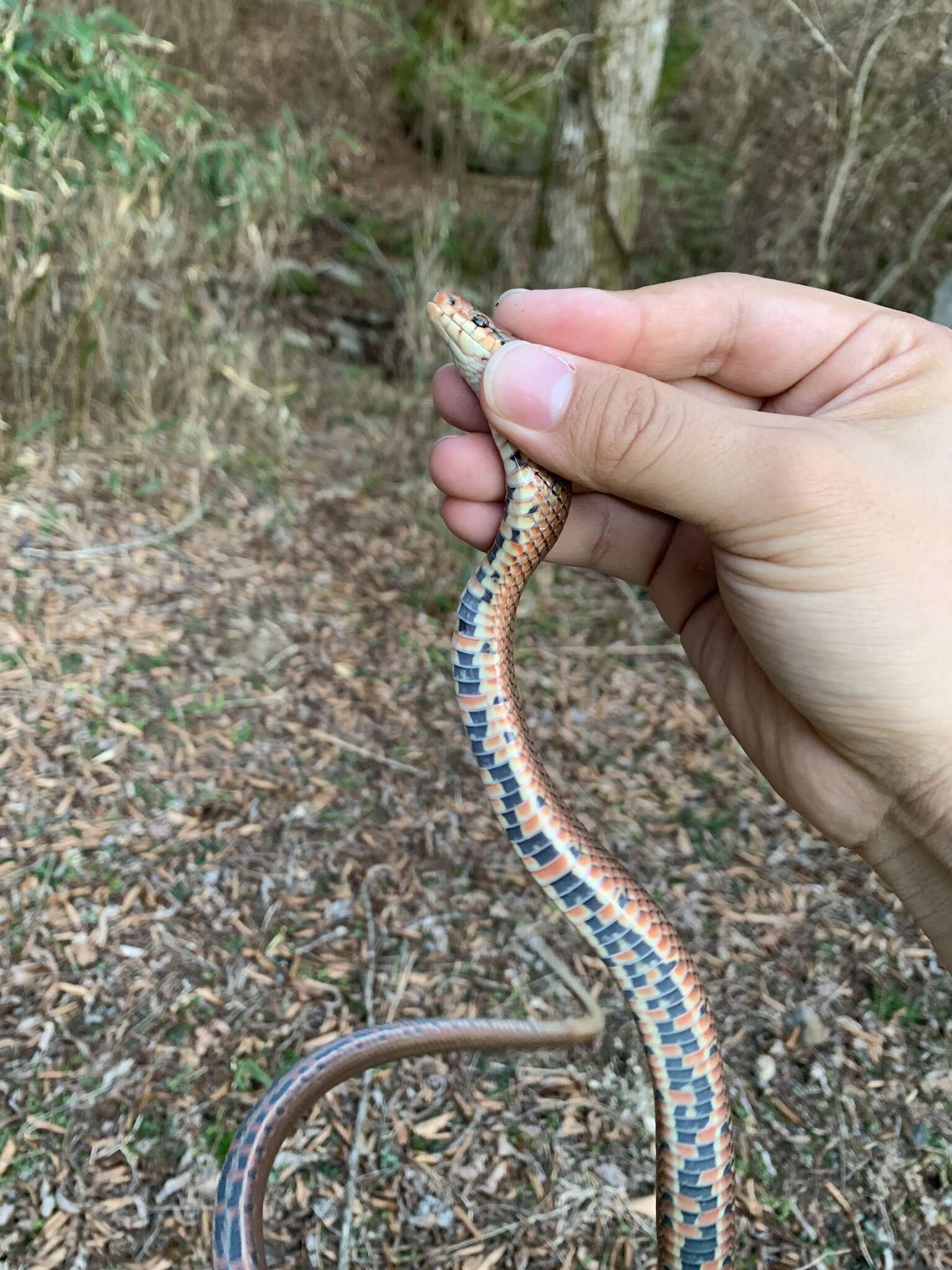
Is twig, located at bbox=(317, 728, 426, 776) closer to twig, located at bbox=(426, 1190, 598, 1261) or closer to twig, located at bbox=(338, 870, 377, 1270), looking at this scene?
twig, located at bbox=(338, 870, 377, 1270)

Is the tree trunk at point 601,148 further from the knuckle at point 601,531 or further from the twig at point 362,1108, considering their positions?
the twig at point 362,1108

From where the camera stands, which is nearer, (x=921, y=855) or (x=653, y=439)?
(x=653, y=439)

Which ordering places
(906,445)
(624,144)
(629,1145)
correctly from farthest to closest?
(624,144) < (629,1145) < (906,445)

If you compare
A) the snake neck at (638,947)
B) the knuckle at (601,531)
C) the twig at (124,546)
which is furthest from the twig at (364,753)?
the snake neck at (638,947)

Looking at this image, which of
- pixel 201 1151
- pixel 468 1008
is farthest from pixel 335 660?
pixel 201 1151

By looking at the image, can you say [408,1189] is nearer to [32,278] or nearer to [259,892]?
[259,892]

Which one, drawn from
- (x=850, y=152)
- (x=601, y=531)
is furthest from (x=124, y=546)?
(x=850, y=152)

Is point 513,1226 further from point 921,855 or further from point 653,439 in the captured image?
point 653,439
